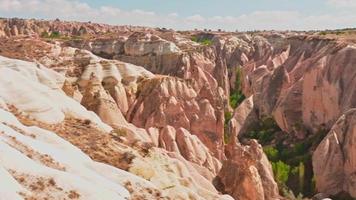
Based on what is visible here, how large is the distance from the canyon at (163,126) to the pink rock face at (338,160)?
84 millimetres

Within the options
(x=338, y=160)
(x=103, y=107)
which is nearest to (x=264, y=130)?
(x=338, y=160)

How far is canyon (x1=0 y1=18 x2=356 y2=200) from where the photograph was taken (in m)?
18.2

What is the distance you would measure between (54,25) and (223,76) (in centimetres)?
11485

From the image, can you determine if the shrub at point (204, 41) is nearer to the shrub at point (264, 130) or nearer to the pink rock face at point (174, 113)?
the shrub at point (264, 130)

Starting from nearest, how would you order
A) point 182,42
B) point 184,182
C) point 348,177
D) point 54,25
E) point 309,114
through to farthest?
point 184,182 < point 348,177 < point 309,114 < point 182,42 < point 54,25

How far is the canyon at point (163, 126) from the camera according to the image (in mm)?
18172

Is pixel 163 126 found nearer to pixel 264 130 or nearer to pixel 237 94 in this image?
pixel 264 130

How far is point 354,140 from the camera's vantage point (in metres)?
41.0

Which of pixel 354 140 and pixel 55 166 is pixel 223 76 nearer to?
pixel 354 140

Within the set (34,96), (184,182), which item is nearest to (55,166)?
(184,182)

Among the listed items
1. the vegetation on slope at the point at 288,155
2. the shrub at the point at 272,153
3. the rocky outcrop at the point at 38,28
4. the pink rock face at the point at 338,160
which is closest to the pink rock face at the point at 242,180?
the vegetation on slope at the point at 288,155

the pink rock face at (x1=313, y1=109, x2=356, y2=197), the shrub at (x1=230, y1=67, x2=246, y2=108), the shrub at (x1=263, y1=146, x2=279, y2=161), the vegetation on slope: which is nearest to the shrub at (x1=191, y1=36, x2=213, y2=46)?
the shrub at (x1=230, y1=67, x2=246, y2=108)

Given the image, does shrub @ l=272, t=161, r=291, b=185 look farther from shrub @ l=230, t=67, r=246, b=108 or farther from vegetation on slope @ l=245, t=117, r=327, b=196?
shrub @ l=230, t=67, r=246, b=108

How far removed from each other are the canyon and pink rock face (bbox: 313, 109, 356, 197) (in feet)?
0.28
